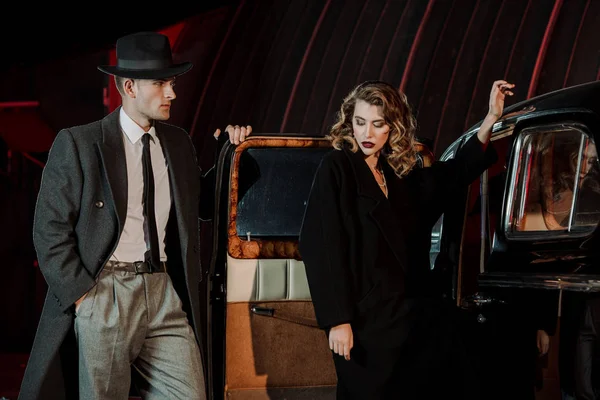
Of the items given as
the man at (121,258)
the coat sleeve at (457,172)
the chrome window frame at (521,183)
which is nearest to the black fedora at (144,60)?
the man at (121,258)

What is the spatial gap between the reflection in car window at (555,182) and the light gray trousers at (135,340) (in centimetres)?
130

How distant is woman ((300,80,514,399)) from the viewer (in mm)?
3266

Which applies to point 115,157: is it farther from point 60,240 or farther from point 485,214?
point 485,214

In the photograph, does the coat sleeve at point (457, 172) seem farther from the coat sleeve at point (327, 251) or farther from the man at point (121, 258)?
the man at point (121, 258)

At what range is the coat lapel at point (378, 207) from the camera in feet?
11.0

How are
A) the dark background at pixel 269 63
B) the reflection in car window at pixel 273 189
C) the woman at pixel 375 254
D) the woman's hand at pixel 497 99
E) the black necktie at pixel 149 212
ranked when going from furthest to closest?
1. the dark background at pixel 269 63
2. the reflection in car window at pixel 273 189
3. the woman's hand at pixel 497 99
4. the black necktie at pixel 149 212
5. the woman at pixel 375 254

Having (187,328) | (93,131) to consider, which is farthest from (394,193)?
(93,131)

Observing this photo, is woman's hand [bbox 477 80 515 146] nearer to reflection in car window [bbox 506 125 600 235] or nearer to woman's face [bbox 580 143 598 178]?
reflection in car window [bbox 506 125 600 235]

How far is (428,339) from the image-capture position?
10.9 ft

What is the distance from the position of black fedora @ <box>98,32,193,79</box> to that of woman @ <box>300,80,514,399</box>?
683 millimetres

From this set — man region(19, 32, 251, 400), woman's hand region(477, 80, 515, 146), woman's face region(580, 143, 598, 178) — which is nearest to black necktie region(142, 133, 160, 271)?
man region(19, 32, 251, 400)

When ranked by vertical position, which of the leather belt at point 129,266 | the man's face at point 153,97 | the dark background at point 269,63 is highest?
the dark background at point 269,63

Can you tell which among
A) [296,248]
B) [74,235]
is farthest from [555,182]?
[74,235]

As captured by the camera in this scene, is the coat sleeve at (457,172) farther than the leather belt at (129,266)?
Yes
